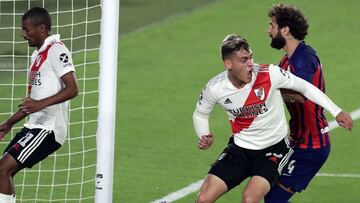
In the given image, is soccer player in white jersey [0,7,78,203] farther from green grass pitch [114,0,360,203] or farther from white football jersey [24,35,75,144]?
green grass pitch [114,0,360,203]

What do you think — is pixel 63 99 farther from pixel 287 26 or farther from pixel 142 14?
pixel 142 14

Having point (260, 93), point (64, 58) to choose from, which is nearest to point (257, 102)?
point (260, 93)

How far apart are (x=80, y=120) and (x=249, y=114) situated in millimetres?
6446

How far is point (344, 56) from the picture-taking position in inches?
809

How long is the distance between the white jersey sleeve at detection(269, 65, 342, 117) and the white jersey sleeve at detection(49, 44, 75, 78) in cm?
196

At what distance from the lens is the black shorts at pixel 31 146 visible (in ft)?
36.2

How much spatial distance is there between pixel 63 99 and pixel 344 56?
417 inches

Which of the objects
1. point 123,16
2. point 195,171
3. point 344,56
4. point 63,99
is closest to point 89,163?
point 195,171

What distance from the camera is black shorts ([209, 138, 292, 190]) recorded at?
34.2 ft

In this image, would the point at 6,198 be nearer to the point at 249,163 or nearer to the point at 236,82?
the point at 249,163

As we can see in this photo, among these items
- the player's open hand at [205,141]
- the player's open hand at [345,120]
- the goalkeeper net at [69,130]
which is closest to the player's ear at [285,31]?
the player's open hand at [345,120]

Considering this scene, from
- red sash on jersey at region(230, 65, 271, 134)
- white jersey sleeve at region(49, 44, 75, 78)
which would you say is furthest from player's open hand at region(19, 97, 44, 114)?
red sash on jersey at region(230, 65, 271, 134)

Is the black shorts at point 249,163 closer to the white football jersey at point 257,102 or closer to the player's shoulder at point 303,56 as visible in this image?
the white football jersey at point 257,102

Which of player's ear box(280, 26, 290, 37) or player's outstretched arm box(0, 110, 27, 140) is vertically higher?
player's ear box(280, 26, 290, 37)
